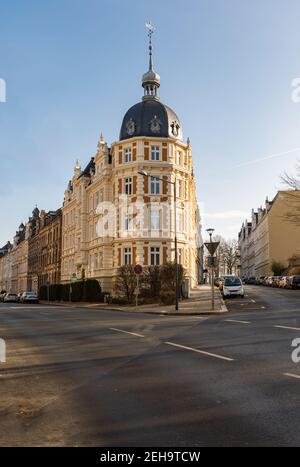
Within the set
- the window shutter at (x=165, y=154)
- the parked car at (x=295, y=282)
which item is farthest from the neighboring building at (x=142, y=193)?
the parked car at (x=295, y=282)

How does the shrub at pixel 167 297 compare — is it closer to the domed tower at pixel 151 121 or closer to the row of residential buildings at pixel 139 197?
the row of residential buildings at pixel 139 197

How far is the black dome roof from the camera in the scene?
5038 cm

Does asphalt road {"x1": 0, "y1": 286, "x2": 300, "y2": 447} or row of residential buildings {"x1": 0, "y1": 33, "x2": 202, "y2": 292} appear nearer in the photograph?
asphalt road {"x1": 0, "y1": 286, "x2": 300, "y2": 447}

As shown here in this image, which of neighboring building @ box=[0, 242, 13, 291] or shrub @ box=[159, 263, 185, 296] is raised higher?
neighboring building @ box=[0, 242, 13, 291]

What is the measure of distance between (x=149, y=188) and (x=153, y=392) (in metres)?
42.0

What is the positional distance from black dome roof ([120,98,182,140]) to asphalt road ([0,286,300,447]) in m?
38.4

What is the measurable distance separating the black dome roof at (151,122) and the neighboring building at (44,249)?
100 ft

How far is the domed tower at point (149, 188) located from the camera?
48.2m

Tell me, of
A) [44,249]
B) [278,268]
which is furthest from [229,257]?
[44,249]

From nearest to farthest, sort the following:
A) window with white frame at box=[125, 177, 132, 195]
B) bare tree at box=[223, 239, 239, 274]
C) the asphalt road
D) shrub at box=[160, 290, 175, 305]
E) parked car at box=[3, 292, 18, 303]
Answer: the asphalt road → shrub at box=[160, 290, 175, 305] → window with white frame at box=[125, 177, 132, 195] → parked car at box=[3, 292, 18, 303] → bare tree at box=[223, 239, 239, 274]

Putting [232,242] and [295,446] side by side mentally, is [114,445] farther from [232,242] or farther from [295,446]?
[232,242]

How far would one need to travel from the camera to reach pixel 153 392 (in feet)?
24.9

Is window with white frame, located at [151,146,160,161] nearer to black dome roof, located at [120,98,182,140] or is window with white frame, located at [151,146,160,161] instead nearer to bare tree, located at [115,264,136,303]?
black dome roof, located at [120,98,182,140]

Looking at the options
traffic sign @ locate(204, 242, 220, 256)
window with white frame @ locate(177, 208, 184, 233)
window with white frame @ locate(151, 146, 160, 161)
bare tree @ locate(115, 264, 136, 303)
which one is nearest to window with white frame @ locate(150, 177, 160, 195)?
window with white frame @ locate(151, 146, 160, 161)
